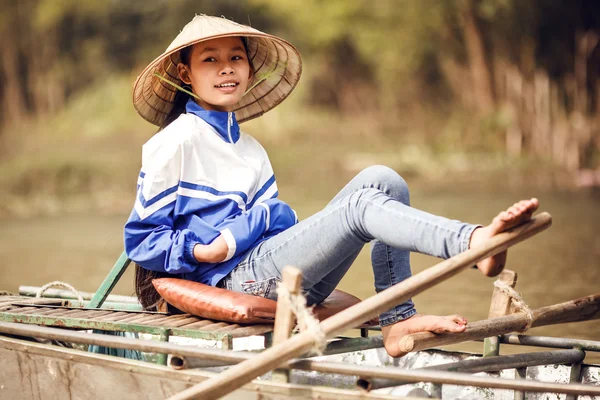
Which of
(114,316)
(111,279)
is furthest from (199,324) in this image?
(111,279)

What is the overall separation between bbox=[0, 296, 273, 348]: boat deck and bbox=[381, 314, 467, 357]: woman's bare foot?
358 mm

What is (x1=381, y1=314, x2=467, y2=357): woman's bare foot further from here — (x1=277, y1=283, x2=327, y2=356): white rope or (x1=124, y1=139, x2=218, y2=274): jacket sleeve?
(x1=124, y1=139, x2=218, y2=274): jacket sleeve

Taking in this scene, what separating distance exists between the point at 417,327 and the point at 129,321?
32.7 inches

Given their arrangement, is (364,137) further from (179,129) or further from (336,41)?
(179,129)

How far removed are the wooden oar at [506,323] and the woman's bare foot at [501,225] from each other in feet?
1.23

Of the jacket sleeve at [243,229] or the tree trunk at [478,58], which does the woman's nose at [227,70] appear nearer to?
the jacket sleeve at [243,229]

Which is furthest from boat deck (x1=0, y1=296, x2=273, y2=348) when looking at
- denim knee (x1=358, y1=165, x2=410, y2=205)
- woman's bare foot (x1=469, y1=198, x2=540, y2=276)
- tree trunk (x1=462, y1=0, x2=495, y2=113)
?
tree trunk (x1=462, y1=0, x2=495, y2=113)

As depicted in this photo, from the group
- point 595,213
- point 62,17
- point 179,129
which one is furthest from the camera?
point 62,17

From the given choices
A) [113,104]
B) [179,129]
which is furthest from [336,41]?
[179,129]

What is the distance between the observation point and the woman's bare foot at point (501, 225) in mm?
2205

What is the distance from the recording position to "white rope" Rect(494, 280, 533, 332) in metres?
2.91

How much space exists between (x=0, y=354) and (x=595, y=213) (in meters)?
6.68

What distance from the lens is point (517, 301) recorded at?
3029 millimetres

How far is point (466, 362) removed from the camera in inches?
109
